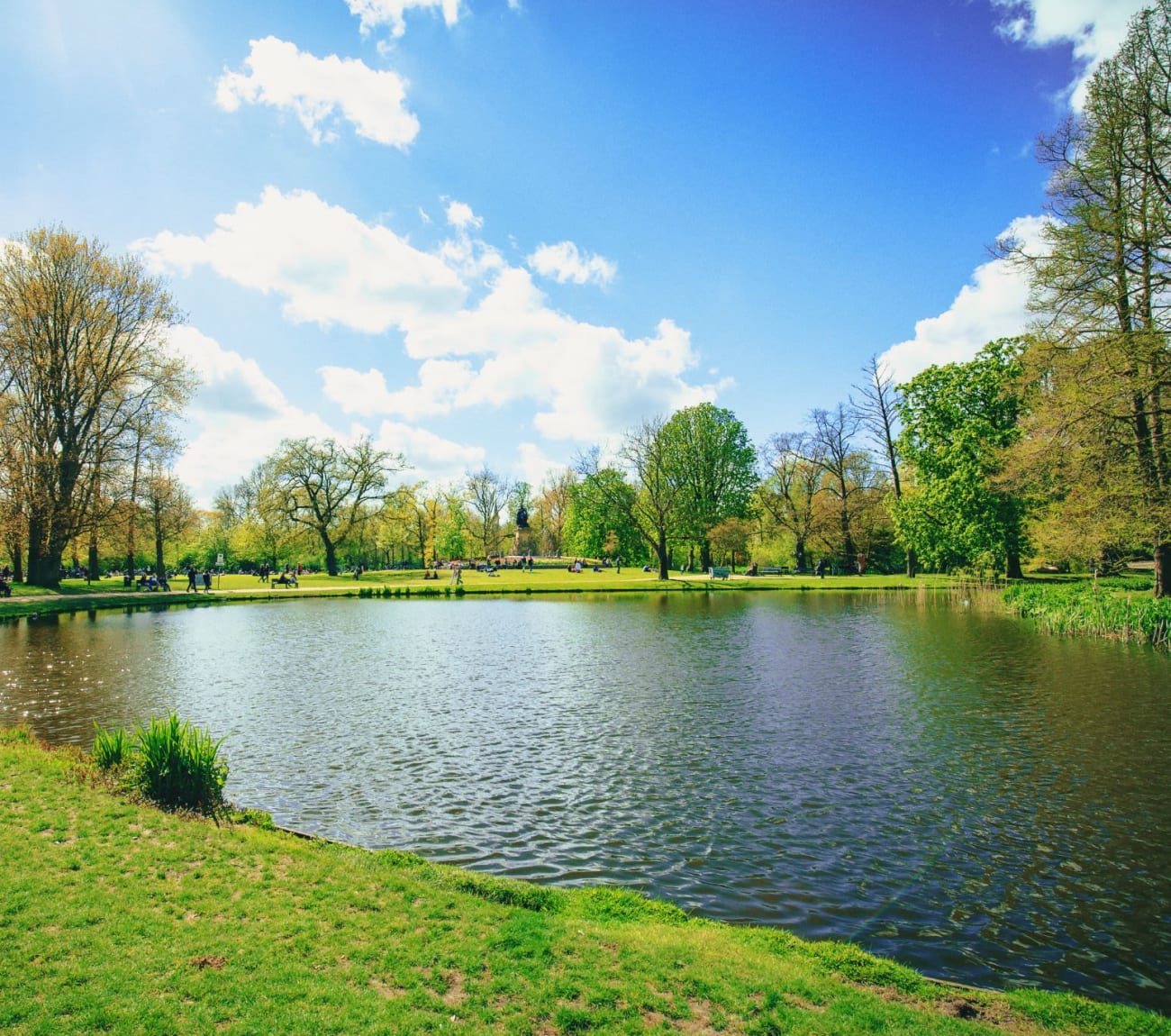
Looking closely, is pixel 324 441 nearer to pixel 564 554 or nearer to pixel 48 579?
pixel 48 579

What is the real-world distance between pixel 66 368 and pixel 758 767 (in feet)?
158

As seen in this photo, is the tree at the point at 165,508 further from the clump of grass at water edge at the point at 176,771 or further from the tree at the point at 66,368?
the clump of grass at water edge at the point at 176,771

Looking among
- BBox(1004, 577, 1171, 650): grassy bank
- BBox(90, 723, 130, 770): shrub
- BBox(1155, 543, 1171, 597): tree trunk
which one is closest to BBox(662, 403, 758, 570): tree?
BBox(1004, 577, 1171, 650): grassy bank

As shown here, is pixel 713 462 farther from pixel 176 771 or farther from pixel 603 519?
pixel 176 771

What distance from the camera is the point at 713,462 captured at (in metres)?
68.9

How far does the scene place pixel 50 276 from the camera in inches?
1622

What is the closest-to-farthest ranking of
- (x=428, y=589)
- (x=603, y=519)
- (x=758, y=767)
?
(x=758, y=767), (x=428, y=589), (x=603, y=519)

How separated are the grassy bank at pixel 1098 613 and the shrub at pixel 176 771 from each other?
26.5 metres

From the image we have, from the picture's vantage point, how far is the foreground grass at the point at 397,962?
4547 mm

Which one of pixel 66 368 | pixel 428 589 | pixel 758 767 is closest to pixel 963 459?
pixel 428 589

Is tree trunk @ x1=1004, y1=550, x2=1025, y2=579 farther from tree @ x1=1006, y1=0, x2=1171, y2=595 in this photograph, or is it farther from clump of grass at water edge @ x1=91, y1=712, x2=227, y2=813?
clump of grass at water edge @ x1=91, y1=712, x2=227, y2=813

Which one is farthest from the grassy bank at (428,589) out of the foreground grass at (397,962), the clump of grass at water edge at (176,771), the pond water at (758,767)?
the foreground grass at (397,962)

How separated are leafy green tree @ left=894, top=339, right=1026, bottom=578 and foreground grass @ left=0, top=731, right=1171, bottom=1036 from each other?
132ft

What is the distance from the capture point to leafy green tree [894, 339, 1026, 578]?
141 ft
